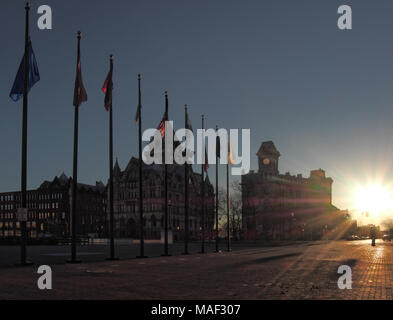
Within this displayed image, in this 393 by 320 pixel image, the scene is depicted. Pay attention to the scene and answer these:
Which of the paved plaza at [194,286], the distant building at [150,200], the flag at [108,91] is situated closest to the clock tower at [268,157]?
the distant building at [150,200]

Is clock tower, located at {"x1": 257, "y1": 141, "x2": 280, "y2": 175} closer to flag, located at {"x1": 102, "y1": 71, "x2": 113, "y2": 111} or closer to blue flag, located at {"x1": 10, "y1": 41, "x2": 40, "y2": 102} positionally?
flag, located at {"x1": 102, "y1": 71, "x2": 113, "y2": 111}

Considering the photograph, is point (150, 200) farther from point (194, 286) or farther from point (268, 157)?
point (194, 286)

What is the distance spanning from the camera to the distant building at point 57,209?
162 meters

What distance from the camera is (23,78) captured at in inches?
1017

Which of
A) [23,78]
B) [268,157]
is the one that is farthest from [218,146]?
[268,157]

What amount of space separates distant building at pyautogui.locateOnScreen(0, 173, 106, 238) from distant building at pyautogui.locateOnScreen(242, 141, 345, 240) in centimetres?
5846

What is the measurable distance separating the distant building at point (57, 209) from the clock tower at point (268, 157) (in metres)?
57.9

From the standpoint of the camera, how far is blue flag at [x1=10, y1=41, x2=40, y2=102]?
25844 mm

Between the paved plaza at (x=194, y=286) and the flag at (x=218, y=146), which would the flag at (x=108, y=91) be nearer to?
the paved plaza at (x=194, y=286)

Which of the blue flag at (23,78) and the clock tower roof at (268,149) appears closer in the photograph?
the blue flag at (23,78)

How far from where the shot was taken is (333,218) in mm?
182375

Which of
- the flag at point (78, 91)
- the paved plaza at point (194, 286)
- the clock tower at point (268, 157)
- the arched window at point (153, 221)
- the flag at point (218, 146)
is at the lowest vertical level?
the arched window at point (153, 221)

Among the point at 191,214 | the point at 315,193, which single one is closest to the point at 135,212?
the point at 191,214

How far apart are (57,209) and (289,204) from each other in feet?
258
